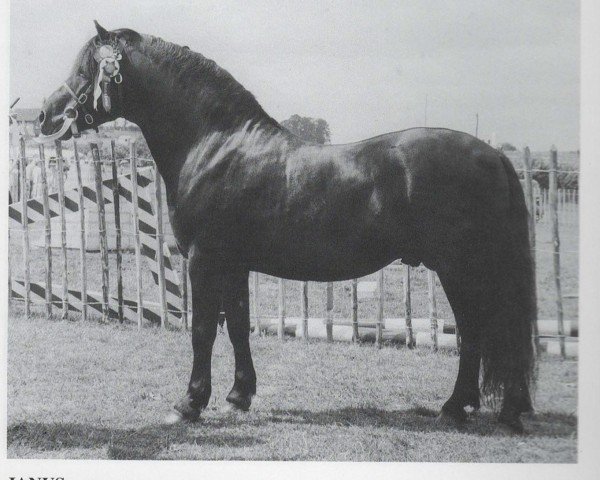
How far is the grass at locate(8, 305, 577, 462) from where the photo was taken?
145 inches

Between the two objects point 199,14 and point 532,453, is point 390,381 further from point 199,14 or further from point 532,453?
point 199,14

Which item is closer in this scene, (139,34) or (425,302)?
(139,34)

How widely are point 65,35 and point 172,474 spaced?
2669 millimetres

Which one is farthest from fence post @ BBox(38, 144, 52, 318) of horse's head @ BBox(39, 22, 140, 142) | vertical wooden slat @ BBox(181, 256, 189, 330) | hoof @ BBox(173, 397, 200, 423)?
hoof @ BBox(173, 397, 200, 423)

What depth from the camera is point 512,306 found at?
135 inches

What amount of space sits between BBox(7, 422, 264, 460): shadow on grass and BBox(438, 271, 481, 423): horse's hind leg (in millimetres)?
1054

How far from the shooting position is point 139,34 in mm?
3881

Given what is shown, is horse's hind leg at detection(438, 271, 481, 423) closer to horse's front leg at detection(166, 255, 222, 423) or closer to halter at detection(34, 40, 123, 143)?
horse's front leg at detection(166, 255, 222, 423)

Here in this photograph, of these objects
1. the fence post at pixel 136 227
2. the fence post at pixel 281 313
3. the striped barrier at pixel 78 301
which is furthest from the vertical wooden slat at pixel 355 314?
the fence post at pixel 136 227

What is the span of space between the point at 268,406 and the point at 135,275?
6.74 feet

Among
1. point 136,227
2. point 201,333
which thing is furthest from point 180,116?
point 136,227

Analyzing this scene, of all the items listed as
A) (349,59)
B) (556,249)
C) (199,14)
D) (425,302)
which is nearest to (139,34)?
(199,14)

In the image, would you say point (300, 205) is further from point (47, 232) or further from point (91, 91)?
point (47, 232)

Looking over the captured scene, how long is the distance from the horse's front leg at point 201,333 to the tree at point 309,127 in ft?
3.42
